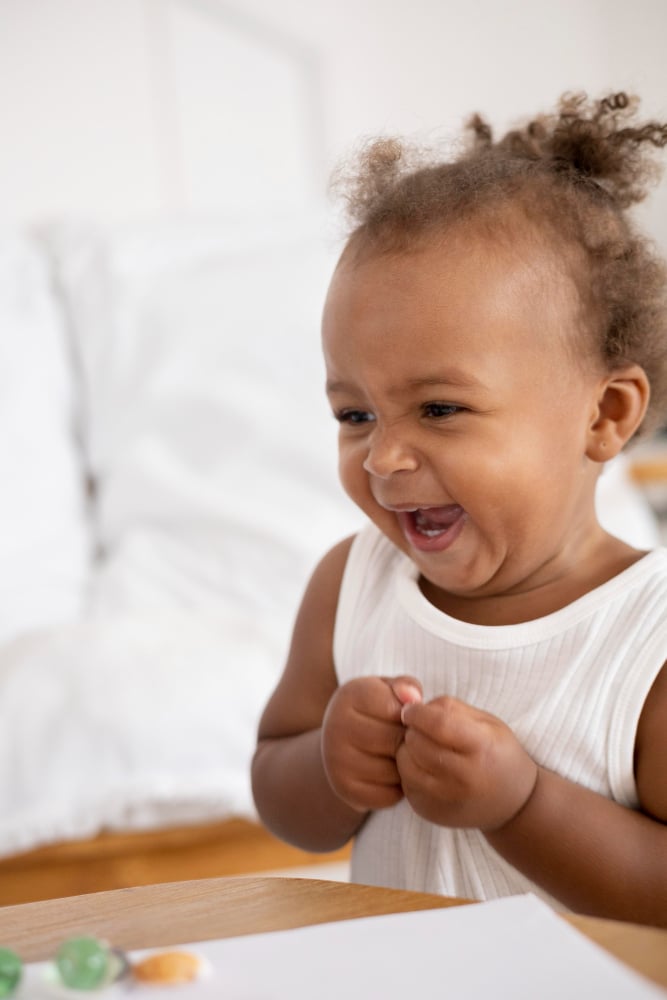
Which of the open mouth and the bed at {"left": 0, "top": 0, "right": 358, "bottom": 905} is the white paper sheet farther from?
the bed at {"left": 0, "top": 0, "right": 358, "bottom": 905}

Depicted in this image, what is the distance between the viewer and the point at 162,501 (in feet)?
5.93

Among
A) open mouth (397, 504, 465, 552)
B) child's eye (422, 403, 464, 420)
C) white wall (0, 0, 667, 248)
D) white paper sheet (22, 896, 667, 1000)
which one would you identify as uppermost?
white wall (0, 0, 667, 248)

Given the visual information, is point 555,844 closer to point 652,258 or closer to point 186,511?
point 652,258

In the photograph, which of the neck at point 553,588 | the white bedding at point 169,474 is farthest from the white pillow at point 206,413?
the neck at point 553,588

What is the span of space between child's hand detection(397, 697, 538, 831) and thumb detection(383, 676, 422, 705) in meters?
0.01

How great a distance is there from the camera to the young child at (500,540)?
0.69m

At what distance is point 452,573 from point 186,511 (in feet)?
3.45

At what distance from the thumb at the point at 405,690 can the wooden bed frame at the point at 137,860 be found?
28.8 inches

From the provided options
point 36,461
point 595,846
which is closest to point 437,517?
point 595,846

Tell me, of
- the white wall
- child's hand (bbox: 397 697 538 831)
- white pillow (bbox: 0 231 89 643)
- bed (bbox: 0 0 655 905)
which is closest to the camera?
child's hand (bbox: 397 697 538 831)

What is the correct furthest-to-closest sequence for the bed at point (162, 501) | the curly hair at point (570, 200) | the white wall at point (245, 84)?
the white wall at point (245, 84) → the bed at point (162, 501) → the curly hair at point (570, 200)

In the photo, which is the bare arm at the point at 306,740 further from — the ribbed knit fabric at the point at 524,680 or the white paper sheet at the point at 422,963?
the white paper sheet at the point at 422,963

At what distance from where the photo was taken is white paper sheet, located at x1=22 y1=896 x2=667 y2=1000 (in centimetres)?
43

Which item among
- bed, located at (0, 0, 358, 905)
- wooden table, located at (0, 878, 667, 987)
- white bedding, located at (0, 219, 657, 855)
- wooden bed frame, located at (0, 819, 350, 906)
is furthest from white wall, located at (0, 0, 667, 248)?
wooden table, located at (0, 878, 667, 987)
